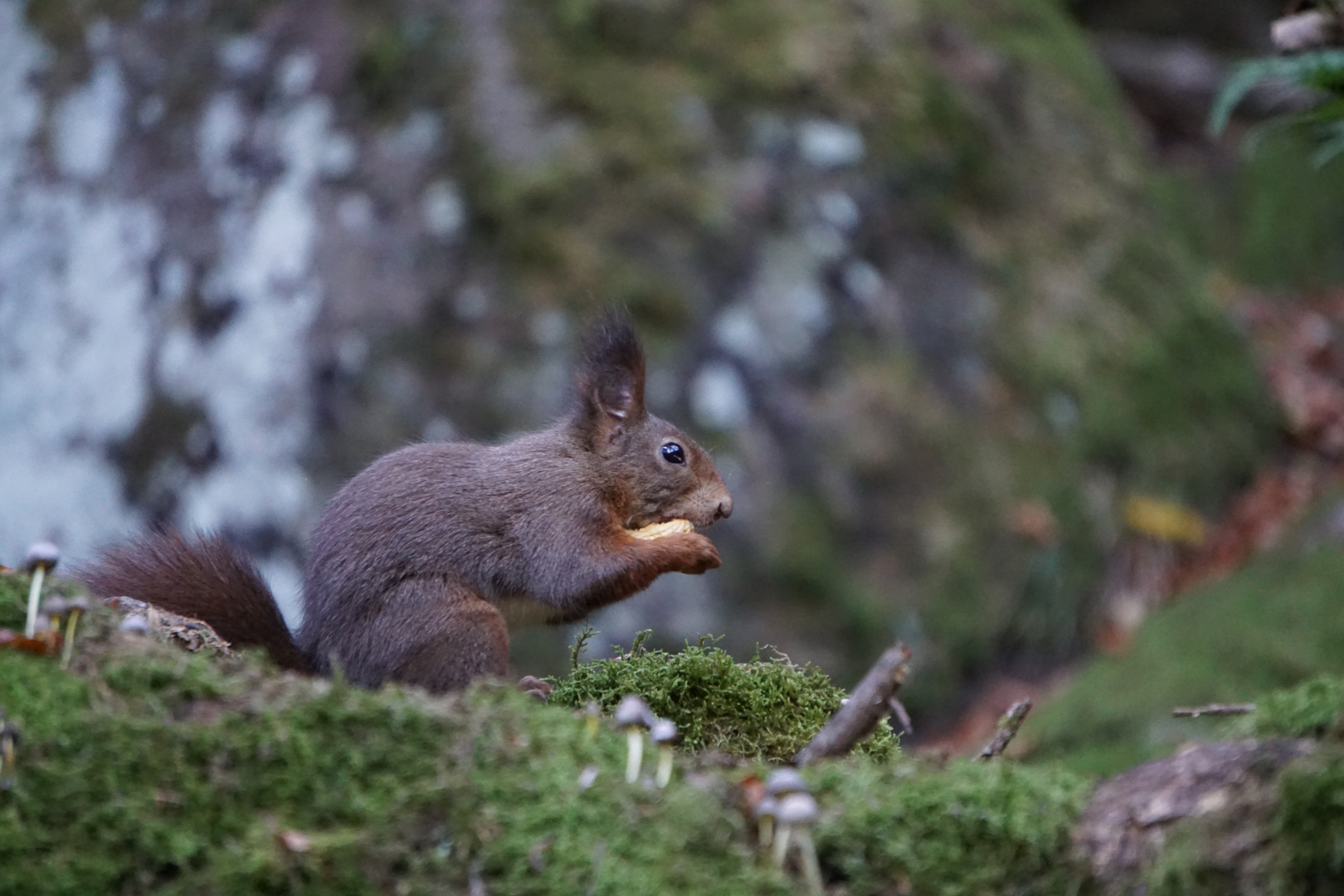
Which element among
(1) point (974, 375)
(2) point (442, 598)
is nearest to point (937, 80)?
(1) point (974, 375)

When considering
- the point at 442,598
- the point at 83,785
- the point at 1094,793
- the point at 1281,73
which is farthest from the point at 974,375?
the point at 83,785

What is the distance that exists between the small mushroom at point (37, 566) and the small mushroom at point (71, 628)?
0.21ft

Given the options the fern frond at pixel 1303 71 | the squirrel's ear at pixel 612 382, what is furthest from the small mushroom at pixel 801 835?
the fern frond at pixel 1303 71

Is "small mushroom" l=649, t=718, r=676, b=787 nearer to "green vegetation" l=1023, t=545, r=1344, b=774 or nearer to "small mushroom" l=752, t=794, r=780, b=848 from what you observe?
"small mushroom" l=752, t=794, r=780, b=848

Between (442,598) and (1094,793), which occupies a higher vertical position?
(442,598)

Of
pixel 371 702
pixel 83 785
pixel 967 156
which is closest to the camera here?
pixel 83 785

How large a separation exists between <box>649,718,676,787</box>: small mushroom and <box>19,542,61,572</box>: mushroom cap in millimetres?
1185

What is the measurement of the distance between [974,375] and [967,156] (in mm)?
1554

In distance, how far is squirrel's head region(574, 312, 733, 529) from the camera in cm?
440

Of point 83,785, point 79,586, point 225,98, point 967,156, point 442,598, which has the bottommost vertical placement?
point 83,785

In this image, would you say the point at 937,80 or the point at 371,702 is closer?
the point at 371,702

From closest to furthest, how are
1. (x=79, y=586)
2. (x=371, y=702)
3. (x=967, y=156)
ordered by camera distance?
(x=371, y=702) < (x=79, y=586) < (x=967, y=156)

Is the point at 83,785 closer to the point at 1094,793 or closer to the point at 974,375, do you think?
the point at 1094,793

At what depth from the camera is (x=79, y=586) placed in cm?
269
